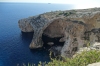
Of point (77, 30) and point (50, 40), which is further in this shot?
point (50, 40)

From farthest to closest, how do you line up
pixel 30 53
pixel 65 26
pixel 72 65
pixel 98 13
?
pixel 65 26 → pixel 30 53 → pixel 98 13 → pixel 72 65

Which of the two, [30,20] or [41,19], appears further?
[30,20]

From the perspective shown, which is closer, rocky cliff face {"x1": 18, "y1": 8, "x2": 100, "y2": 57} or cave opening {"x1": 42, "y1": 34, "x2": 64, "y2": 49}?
rocky cliff face {"x1": 18, "y1": 8, "x2": 100, "y2": 57}

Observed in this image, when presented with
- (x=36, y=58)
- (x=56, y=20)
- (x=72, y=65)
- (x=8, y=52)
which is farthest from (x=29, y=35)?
(x=72, y=65)

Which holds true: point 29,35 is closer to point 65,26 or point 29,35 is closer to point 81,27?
point 65,26

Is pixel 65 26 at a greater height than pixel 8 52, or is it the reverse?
pixel 65 26

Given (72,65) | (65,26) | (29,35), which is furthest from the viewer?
(29,35)

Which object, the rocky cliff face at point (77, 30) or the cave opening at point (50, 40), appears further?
the cave opening at point (50, 40)

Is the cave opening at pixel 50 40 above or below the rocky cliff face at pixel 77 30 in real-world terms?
below

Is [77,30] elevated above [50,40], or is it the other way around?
[77,30]

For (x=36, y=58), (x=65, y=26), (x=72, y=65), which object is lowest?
(x=36, y=58)

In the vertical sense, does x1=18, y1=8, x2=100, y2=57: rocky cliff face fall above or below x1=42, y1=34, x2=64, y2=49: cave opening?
above
